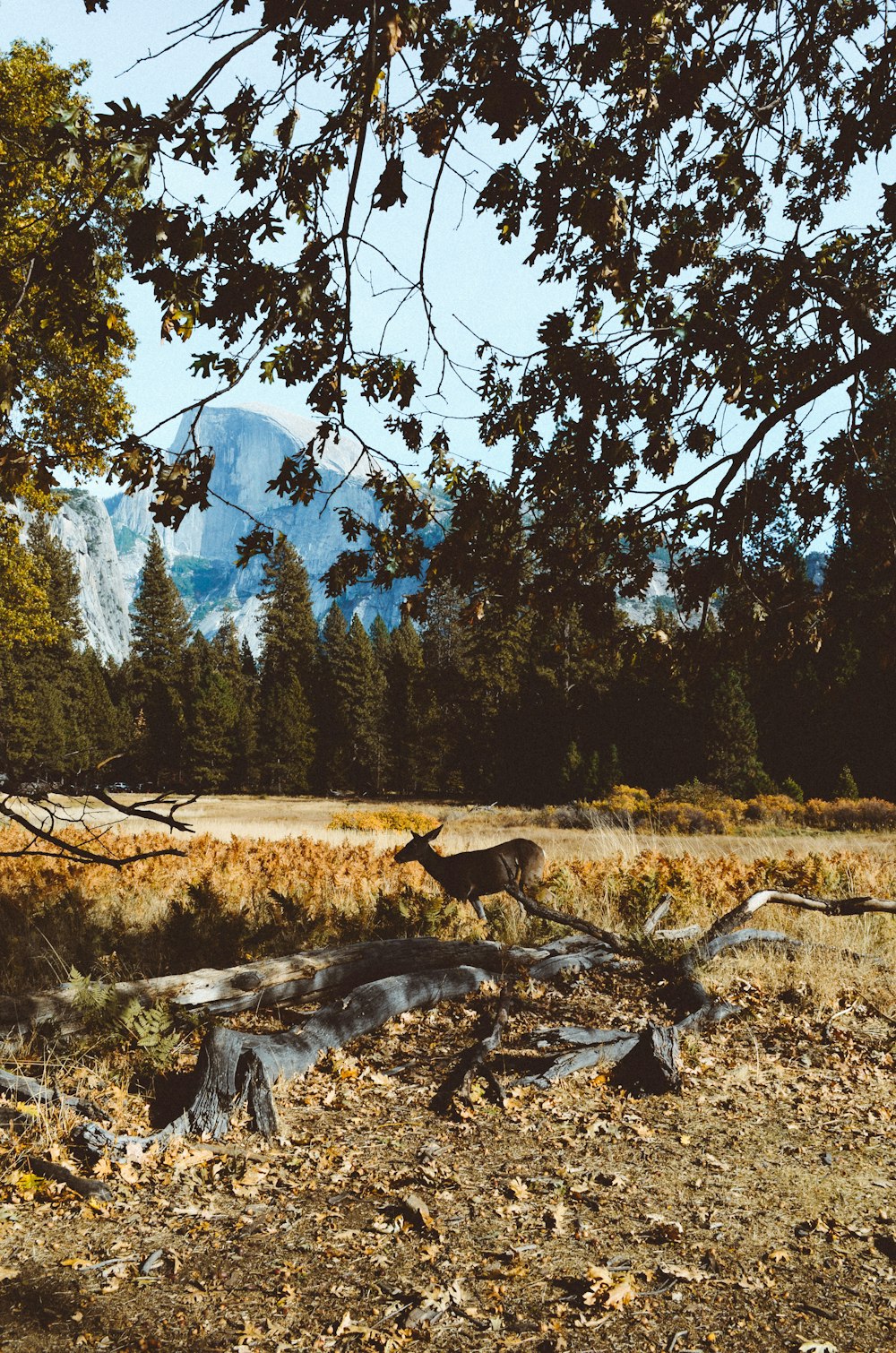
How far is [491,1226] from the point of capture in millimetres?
3762

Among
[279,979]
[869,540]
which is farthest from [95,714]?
[869,540]

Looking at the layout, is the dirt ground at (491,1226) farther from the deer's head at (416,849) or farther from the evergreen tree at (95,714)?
the evergreen tree at (95,714)

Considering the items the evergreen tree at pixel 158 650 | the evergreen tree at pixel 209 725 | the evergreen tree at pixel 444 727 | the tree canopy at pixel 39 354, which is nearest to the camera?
the tree canopy at pixel 39 354

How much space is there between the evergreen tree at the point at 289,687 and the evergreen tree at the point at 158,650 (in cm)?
573

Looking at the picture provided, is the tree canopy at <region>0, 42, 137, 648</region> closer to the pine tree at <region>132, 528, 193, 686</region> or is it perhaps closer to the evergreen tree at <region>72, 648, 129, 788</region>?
the evergreen tree at <region>72, 648, 129, 788</region>

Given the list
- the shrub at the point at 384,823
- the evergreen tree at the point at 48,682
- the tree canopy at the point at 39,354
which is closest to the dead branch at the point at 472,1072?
the tree canopy at the point at 39,354

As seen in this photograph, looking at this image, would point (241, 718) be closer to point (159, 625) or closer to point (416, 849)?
point (159, 625)

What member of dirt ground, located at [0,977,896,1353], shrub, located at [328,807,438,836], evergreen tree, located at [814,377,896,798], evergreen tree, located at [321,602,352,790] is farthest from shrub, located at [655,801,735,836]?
evergreen tree, located at [321,602,352,790]

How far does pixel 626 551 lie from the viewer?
6777mm

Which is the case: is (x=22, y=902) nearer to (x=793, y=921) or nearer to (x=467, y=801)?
(x=793, y=921)

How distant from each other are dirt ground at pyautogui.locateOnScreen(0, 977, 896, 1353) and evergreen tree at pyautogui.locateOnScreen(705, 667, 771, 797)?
2810 cm

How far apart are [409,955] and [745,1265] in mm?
3870

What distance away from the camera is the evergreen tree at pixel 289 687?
5150 cm

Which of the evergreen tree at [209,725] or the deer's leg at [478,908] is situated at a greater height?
the evergreen tree at [209,725]
